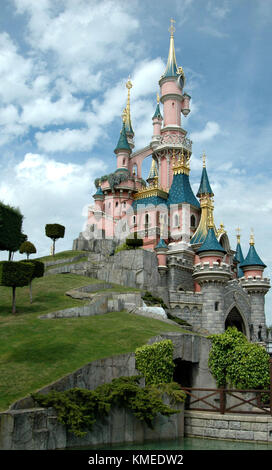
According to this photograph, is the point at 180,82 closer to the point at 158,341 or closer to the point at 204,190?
the point at 204,190

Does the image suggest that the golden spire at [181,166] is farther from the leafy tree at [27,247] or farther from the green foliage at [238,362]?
the green foliage at [238,362]

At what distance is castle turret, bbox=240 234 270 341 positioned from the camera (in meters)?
45.7

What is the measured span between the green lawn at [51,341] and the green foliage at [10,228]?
473 inches

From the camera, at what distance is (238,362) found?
22.9 metres

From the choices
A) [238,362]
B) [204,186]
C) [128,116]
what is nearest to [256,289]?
[204,186]

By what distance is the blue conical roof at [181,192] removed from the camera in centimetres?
5147

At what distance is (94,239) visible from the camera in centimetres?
5666

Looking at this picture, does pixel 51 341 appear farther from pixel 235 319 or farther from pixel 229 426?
pixel 235 319

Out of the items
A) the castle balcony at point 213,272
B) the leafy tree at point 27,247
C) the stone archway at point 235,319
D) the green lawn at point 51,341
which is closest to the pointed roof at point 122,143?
the leafy tree at point 27,247

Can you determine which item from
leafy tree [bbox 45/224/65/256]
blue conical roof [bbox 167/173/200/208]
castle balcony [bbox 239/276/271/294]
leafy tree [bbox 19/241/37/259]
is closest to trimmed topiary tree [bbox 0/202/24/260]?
leafy tree [bbox 19/241/37/259]

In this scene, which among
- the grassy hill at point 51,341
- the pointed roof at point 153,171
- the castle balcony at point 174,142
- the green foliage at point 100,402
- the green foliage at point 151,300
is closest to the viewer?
the green foliage at point 100,402

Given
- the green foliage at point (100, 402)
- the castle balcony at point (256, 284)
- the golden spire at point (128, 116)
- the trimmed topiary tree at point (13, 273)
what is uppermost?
the golden spire at point (128, 116)

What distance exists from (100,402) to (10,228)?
28.7 m
